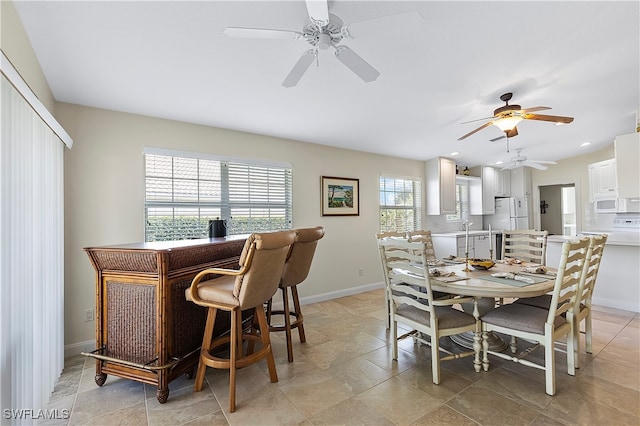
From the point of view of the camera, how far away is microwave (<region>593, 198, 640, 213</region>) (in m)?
5.18

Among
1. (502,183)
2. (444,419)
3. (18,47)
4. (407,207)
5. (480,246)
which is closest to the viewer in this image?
(18,47)

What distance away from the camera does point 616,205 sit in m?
5.29

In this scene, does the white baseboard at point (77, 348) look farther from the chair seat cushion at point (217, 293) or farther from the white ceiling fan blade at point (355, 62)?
the white ceiling fan blade at point (355, 62)

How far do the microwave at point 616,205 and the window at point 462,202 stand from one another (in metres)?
2.25

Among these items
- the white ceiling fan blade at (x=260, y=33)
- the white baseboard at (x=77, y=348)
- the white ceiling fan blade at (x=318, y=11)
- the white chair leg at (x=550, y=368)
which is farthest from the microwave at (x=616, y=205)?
the white baseboard at (x=77, y=348)

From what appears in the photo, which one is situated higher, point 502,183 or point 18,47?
point 18,47

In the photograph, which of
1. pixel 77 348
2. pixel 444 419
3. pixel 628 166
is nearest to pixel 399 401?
pixel 444 419

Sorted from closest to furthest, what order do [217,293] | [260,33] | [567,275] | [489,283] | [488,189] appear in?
[260,33], [217,293], [567,275], [489,283], [488,189]

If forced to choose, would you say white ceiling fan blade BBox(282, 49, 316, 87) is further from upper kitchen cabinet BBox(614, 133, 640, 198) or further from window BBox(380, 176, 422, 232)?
upper kitchen cabinet BBox(614, 133, 640, 198)

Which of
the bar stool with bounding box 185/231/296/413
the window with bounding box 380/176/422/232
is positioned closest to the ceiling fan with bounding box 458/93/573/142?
the window with bounding box 380/176/422/232

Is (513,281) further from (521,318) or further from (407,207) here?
(407,207)

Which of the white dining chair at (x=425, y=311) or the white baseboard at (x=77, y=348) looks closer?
the white dining chair at (x=425, y=311)

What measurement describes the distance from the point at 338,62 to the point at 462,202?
5449mm

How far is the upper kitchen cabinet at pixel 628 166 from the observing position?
12.0 ft
